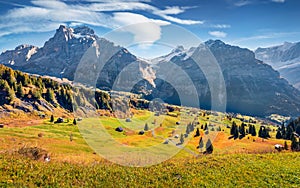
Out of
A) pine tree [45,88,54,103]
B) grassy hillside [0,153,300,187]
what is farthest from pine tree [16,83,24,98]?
grassy hillside [0,153,300,187]

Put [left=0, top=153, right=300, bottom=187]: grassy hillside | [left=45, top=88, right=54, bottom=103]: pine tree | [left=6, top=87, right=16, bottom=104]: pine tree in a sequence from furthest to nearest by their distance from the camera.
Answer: [left=45, top=88, right=54, bottom=103]: pine tree < [left=6, top=87, right=16, bottom=104]: pine tree < [left=0, top=153, right=300, bottom=187]: grassy hillside

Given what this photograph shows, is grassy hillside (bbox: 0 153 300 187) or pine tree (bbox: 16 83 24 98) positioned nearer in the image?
grassy hillside (bbox: 0 153 300 187)

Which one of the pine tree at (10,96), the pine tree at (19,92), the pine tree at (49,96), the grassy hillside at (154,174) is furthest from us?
the pine tree at (49,96)

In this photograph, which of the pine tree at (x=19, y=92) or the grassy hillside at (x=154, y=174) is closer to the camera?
the grassy hillside at (x=154, y=174)

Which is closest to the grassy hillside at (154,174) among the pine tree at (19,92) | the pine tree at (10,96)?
the pine tree at (10,96)

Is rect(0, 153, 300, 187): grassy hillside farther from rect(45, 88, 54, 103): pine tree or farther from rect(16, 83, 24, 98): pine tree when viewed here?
rect(45, 88, 54, 103): pine tree

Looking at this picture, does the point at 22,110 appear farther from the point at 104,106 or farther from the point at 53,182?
the point at 53,182

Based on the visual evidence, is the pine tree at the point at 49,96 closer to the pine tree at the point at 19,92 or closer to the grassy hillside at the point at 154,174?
the pine tree at the point at 19,92

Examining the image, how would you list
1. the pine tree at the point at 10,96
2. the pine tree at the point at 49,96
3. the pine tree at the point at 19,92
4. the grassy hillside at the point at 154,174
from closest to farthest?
the grassy hillside at the point at 154,174, the pine tree at the point at 10,96, the pine tree at the point at 19,92, the pine tree at the point at 49,96

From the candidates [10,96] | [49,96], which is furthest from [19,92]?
[49,96]

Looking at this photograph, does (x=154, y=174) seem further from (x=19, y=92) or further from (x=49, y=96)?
(x=49, y=96)

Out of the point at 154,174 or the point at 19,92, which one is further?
the point at 19,92

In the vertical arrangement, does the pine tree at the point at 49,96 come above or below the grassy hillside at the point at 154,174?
above

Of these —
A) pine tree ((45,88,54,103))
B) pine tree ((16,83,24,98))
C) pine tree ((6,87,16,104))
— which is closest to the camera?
pine tree ((6,87,16,104))
